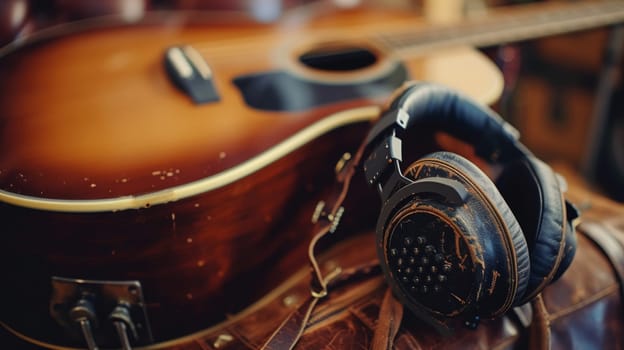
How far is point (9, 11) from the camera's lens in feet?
3.35

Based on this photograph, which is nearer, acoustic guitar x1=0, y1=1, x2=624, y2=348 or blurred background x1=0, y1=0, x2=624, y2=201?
acoustic guitar x1=0, y1=1, x2=624, y2=348

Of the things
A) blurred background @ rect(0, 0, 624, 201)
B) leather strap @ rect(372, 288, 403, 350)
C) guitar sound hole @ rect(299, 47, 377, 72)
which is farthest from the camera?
blurred background @ rect(0, 0, 624, 201)

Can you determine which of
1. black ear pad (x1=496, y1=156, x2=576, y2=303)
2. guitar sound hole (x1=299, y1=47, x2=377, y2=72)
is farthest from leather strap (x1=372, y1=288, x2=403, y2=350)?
guitar sound hole (x1=299, y1=47, x2=377, y2=72)

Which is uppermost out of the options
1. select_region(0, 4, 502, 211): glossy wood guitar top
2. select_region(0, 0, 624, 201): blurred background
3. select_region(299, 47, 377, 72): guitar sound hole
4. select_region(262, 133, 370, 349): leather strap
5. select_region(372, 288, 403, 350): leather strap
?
select_region(0, 4, 502, 211): glossy wood guitar top

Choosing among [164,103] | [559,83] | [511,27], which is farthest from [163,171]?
[559,83]

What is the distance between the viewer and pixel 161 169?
0.70 m

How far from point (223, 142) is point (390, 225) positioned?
0.93 feet

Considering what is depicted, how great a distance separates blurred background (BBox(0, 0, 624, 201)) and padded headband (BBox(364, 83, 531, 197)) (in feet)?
1.63

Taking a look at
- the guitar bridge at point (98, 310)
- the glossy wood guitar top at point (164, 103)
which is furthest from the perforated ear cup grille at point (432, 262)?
the guitar bridge at point (98, 310)

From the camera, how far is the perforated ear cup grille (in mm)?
554

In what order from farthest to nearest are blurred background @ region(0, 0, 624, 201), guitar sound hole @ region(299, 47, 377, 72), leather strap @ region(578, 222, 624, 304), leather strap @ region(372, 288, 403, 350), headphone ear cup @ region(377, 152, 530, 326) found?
blurred background @ region(0, 0, 624, 201), guitar sound hole @ region(299, 47, 377, 72), leather strap @ region(578, 222, 624, 304), leather strap @ region(372, 288, 403, 350), headphone ear cup @ region(377, 152, 530, 326)

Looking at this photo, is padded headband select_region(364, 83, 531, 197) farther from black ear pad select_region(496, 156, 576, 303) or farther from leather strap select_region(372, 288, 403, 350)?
leather strap select_region(372, 288, 403, 350)

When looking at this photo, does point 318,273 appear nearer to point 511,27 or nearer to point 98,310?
point 98,310

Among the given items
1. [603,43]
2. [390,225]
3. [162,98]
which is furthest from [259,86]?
[603,43]
